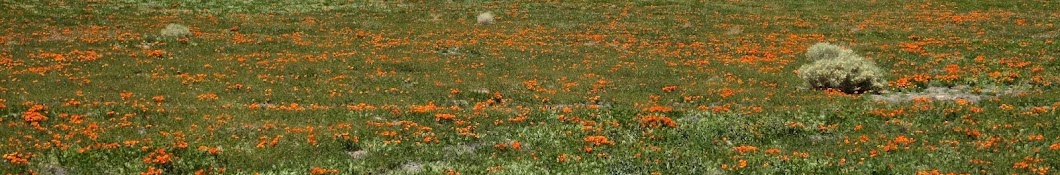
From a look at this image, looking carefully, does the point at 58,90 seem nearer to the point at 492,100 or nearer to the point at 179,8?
the point at 492,100

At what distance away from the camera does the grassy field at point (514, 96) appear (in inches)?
564

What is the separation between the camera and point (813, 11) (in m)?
44.5

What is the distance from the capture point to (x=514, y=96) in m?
21.6

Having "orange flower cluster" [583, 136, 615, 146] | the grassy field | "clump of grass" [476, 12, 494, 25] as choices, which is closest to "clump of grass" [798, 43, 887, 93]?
the grassy field

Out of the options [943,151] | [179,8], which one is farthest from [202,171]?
[179,8]

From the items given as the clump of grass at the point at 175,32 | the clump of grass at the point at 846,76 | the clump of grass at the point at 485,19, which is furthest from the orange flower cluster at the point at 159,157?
the clump of grass at the point at 485,19

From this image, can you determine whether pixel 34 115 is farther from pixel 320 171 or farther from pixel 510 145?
pixel 510 145

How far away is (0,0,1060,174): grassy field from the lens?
1434 cm

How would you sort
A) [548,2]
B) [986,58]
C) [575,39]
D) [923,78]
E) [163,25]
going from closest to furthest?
[923,78] → [986,58] → [575,39] → [163,25] → [548,2]

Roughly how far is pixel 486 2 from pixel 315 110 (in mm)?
30227

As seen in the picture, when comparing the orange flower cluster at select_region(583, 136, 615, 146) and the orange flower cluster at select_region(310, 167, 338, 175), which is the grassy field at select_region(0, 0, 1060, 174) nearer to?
the orange flower cluster at select_region(583, 136, 615, 146)

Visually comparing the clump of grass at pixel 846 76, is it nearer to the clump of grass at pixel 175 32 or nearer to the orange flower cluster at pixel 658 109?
the orange flower cluster at pixel 658 109

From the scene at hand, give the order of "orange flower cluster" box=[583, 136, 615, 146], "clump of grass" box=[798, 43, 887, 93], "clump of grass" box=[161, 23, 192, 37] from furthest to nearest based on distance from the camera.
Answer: "clump of grass" box=[161, 23, 192, 37] → "clump of grass" box=[798, 43, 887, 93] → "orange flower cluster" box=[583, 136, 615, 146]

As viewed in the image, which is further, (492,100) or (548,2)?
(548,2)
